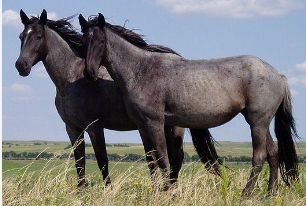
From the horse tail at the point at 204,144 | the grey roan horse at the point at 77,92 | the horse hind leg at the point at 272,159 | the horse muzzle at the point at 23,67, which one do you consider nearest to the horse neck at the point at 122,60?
the grey roan horse at the point at 77,92

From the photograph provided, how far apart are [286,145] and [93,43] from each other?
11.1 feet

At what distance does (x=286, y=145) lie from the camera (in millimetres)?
9891

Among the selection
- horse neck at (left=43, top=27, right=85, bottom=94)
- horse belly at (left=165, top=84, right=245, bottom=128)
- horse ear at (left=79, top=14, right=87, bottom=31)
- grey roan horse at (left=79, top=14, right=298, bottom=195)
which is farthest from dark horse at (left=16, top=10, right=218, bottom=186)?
horse belly at (left=165, top=84, right=245, bottom=128)

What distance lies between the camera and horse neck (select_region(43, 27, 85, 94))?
966cm

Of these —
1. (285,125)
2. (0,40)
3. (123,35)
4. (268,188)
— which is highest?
(123,35)

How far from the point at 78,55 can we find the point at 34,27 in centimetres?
84

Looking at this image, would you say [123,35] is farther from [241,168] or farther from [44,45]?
[241,168]

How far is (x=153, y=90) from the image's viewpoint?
886 centimetres

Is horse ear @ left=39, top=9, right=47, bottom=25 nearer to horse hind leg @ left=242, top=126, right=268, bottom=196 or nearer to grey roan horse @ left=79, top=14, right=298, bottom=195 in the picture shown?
grey roan horse @ left=79, top=14, right=298, bottom=195

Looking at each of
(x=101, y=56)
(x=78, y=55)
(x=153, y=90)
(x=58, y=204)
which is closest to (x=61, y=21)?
(x=78, y=55)

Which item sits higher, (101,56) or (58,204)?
(101,56)

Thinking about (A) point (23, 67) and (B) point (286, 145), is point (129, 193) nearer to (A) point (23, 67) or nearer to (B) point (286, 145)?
(A) point (23, 67)

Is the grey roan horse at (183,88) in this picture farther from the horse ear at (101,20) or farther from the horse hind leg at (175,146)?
the horse hind leg at (175,146)

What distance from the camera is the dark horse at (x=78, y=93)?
31.0ft
